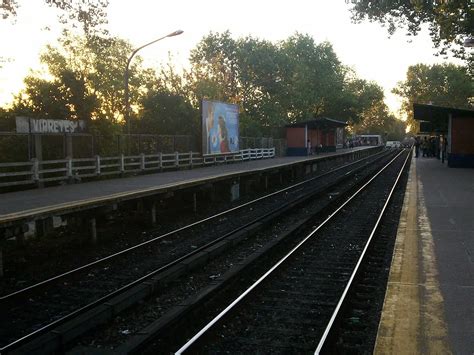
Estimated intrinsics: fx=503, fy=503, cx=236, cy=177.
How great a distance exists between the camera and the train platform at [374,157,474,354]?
5.15m

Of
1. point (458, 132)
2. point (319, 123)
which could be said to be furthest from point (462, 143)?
point (319, 123)

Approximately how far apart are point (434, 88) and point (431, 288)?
285 feet

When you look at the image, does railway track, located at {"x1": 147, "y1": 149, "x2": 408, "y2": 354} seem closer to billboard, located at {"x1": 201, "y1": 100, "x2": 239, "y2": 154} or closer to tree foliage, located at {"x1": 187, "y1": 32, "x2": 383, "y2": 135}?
billboard, located at {"x1": 201, "y1": 100, "x2": 239, "y2": 154}

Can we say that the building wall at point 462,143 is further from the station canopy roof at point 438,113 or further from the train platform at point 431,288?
the train platform at point 431,288

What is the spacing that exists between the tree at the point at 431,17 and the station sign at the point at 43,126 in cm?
1500

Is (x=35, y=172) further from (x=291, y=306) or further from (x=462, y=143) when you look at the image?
(x=462, y=143)

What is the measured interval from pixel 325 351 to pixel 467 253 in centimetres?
504

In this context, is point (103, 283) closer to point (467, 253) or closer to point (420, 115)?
point (467, 253)

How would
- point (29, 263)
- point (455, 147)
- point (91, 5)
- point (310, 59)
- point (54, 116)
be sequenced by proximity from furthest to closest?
point (310, 59) < point (455, 147) < point (54, 116) < point (91, 5) < point (29, 263)

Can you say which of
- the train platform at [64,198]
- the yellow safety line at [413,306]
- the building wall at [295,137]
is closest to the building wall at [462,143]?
the building wall at [295,137]

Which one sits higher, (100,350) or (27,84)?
(27,84)

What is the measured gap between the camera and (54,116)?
21484 mm

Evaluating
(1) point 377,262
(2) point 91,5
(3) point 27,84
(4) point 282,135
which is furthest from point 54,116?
(4) point 282,135

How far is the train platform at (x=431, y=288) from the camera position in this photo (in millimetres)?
5148
